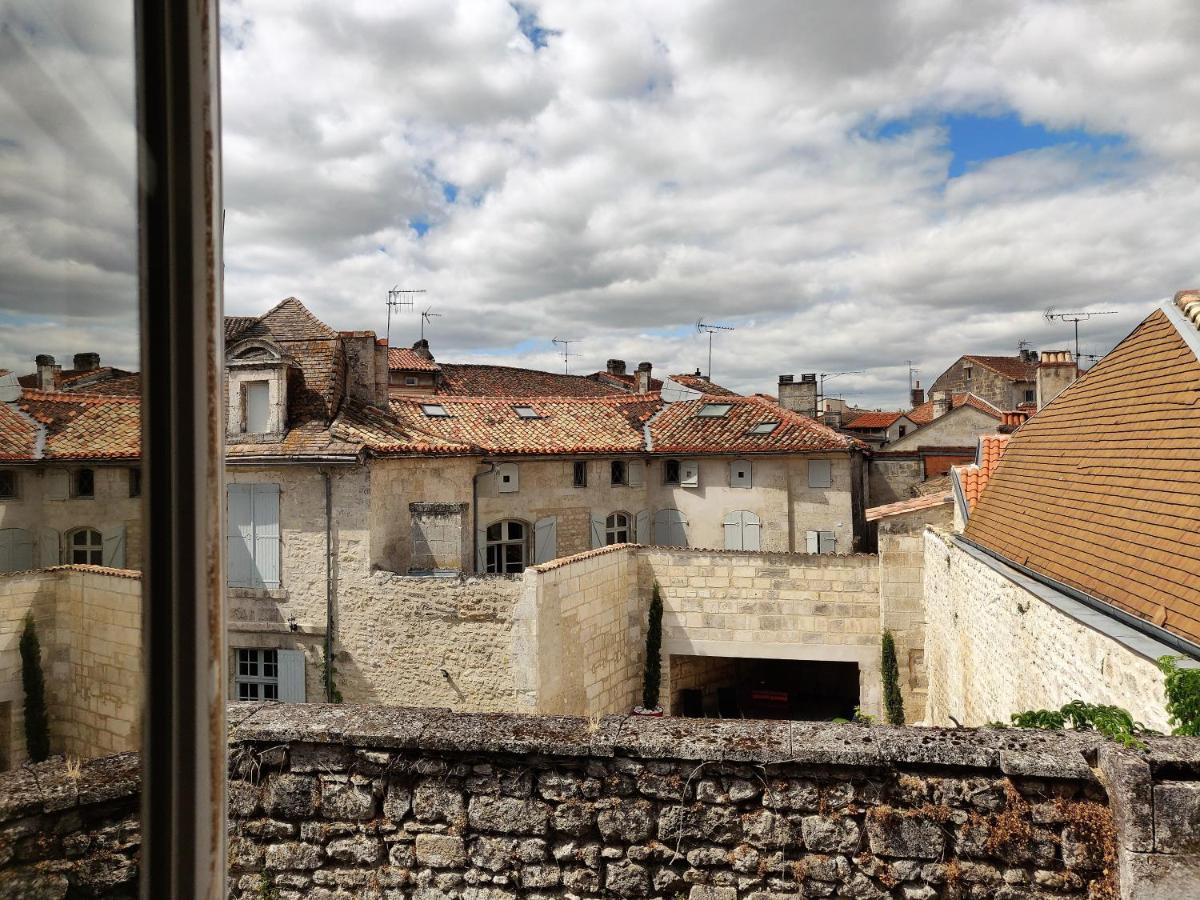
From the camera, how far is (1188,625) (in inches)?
189

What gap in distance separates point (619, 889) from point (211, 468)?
321 cm

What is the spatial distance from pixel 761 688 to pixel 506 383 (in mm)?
16264

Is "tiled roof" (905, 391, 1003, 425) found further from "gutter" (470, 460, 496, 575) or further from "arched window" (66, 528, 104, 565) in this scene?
"arched window" (66, 528, 104, 565)

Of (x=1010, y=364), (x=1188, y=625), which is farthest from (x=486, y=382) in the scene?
(x=1010, y=364)

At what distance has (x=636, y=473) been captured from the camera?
20203 millimetres

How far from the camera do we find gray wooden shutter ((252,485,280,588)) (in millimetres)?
14121

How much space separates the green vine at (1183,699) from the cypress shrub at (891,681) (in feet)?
33.9

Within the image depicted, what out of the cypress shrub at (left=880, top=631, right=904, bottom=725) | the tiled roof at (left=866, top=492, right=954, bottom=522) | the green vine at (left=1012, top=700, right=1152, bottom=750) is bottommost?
the cypress shrub at (left=880, top=631, right=904, bottom=725)

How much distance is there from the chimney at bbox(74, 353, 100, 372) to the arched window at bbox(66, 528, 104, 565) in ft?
0.73

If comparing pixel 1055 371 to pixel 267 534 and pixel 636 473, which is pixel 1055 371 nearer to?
pixel 636 473

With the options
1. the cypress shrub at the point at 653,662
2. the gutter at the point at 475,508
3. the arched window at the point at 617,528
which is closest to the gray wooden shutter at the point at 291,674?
the gutter at the point at 475,508

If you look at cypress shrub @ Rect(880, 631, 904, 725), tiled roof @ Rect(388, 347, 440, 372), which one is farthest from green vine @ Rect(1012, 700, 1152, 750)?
A: tiled roof @ Rect(388, 347, 440, 372)

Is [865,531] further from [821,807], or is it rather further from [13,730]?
[13,730]

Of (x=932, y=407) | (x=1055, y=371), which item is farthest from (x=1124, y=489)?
(x=932, y=407)
